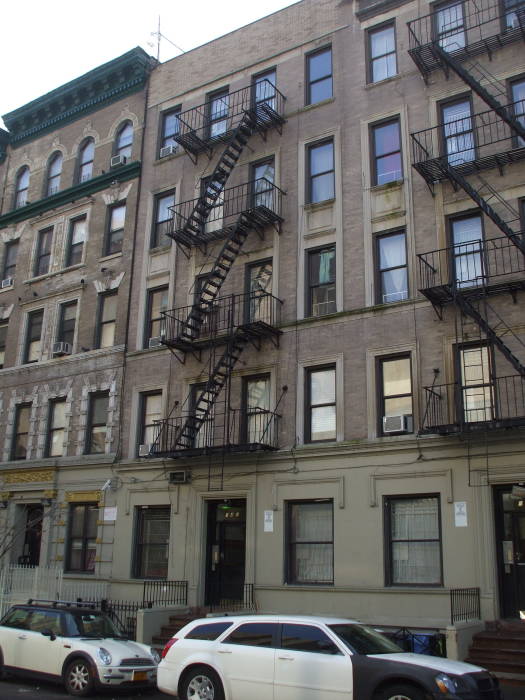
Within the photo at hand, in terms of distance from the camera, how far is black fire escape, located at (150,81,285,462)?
846 inches

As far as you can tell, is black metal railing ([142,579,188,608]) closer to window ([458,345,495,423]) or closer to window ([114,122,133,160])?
window ([458,345,495,423])

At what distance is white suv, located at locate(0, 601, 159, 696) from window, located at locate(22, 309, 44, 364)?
48.2ft

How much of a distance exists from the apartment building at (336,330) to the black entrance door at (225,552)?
0.21 feet

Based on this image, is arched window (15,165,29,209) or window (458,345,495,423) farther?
arched window (15,165,29,209)

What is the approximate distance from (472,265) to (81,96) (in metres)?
19.4

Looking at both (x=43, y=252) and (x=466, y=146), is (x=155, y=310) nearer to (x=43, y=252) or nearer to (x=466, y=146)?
(x=43, y=252)

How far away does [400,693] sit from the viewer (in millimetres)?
10000

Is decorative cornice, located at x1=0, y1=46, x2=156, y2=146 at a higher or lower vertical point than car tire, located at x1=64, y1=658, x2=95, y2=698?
higher

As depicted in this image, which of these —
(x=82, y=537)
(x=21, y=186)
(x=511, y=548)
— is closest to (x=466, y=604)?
(x=511, y=548)

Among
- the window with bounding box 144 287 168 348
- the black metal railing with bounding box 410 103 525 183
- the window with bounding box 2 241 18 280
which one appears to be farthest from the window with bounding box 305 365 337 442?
the window with bounding box 2 241 18 280

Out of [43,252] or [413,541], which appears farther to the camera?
[43,252]

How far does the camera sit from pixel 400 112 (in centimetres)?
2152

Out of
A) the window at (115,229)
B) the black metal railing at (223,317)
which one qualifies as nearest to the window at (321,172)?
the black metal railing at (223,317)

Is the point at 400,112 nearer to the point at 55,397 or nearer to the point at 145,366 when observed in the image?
the point at 145,366
